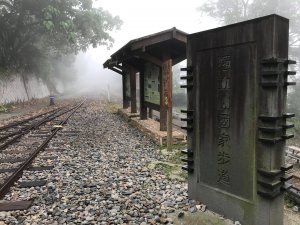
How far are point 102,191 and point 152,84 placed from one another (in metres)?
6.18

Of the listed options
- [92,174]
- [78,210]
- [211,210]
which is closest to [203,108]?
[211,210]

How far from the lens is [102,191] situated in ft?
16.8

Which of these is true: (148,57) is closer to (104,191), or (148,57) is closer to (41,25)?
(104,191)

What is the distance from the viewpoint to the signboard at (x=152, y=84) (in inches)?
403

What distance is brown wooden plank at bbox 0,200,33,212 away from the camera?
14.6 feet

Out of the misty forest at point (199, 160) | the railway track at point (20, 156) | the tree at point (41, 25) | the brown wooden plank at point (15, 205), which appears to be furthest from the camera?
the tree at point (41, 25)

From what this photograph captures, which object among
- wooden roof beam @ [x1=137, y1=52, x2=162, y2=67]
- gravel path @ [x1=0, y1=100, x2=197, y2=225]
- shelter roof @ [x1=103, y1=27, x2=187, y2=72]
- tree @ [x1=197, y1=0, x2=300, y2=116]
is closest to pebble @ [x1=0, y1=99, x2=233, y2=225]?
gravel path @ [x1=0, y1=100, x2=197, y2=225]

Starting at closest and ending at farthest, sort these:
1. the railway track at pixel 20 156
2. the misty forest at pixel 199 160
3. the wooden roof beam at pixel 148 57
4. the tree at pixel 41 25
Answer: the misty forest at pixel 199 160
the railway track at pixel 20 156
the wooden roof beam at pixel 148 57
the tree at pixel 41 25

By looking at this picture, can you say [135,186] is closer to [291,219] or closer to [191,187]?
[191,187]

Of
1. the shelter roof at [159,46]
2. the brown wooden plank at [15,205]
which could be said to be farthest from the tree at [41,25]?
the brown wooden plank at [15,205]

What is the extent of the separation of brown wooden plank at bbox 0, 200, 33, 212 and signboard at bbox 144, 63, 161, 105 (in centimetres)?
629

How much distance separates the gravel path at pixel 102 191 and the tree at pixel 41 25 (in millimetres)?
13714

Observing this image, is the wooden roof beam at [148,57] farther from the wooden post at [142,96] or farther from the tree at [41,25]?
the tree at [41,25]

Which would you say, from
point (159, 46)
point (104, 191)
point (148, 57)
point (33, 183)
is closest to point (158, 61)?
point (148, 57)
